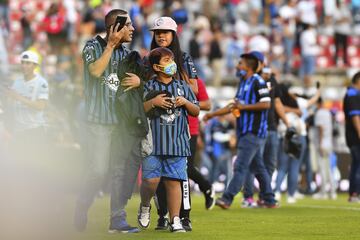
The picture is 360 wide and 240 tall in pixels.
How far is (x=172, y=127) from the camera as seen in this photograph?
43.5 ft

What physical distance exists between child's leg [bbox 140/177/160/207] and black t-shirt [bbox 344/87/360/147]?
27.9ft

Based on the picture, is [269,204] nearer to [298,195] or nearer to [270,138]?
[270,138]

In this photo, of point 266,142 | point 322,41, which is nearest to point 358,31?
point 322,41

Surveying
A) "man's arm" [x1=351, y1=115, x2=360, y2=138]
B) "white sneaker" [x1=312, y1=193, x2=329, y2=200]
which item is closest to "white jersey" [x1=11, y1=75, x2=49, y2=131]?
"man's arm" [x1=351, y1=115, x2=360, y2=138]

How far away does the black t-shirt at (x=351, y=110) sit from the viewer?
21.2 m

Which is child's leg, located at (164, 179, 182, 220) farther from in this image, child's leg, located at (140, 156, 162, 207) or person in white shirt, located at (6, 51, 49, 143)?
person in white shirt, located at (6, 51, 49, 143)

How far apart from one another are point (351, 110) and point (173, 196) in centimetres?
855

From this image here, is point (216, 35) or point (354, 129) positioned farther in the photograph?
point (216, 35)

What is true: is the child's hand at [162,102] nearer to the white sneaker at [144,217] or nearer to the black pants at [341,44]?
the white sneaker at [144,217]

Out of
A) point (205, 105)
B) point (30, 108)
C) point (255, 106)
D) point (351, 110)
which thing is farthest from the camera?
point (351, 110)

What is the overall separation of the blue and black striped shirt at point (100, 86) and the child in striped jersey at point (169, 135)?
360 mm

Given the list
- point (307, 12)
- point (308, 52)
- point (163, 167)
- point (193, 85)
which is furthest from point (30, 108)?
point (307, 12)

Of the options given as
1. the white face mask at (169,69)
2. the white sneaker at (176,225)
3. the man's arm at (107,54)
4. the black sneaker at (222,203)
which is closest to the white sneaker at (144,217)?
the white sneaker at (176,225)

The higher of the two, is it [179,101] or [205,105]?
[205,105]
